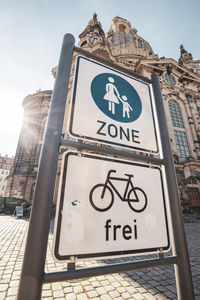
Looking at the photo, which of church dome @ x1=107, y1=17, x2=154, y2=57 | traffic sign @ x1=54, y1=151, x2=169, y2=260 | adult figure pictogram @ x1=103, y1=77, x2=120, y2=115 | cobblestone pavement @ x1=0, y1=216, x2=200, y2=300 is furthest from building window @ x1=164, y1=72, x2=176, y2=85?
traffic sign @ x1=54, y1=151, x2=169, y2=260

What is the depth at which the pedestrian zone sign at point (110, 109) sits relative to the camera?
0.93 metres

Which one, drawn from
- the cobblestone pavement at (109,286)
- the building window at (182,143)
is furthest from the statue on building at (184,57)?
the cobblestone pavement at (109,286)

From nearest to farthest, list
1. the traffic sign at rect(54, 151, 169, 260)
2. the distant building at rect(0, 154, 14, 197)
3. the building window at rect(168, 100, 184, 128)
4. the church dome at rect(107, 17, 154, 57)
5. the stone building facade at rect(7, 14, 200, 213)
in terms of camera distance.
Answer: the traffic sign at rect(54, 151, 169, 260), the stone building facade at rect(7, 14, 200, 213), the building window at rect(168, 100, 184, 128), the church dome at rect(107, 17, 154, 57), the distant building at rect(0, 154, 14, 197)

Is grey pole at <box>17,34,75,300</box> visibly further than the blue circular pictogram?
Answer: No

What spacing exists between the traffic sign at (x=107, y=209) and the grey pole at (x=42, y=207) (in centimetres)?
6

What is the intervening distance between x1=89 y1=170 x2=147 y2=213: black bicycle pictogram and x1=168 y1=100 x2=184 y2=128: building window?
17388mm

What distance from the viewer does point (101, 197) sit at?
0.79 meters

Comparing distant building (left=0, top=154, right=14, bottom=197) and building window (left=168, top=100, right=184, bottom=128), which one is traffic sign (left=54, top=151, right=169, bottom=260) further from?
distant building (left=0, top=154, right=14, bottom=197)

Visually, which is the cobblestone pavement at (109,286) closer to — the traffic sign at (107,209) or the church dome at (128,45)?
the traffic sign at (107,209)

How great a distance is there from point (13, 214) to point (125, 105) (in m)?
15.1

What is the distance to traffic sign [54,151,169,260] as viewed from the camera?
683 millimetres

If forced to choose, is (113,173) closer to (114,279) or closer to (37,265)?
(37,265)

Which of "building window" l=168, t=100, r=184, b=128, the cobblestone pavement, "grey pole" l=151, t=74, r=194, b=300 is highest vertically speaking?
"building window" l=168, t=100, r=184, b=128

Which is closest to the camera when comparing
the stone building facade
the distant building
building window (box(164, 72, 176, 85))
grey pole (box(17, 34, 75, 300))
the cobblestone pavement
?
grey pole (box(17, 34, 75, 300))
